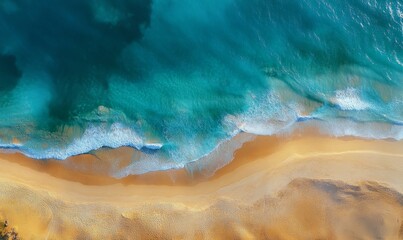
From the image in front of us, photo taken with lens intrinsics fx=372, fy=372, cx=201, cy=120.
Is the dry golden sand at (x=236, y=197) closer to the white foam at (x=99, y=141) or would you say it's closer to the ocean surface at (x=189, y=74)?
the white foam at (x=99, y=141)

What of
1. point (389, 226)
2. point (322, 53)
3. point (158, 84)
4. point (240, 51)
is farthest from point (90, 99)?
point (389, 226)

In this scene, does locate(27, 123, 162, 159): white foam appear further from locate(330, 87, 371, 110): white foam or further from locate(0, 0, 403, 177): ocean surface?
locate(330, 87, 371, 110): white foam

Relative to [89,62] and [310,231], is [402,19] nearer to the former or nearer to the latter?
[310,231]

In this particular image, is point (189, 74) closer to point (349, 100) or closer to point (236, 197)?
point (236, 197)

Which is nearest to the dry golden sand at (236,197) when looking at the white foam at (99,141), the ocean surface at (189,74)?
the white foam at (99,141)

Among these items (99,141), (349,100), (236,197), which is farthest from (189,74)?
(349,100)

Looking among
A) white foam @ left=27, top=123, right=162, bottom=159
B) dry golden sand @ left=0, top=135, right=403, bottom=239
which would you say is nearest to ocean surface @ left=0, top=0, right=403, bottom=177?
white foam @ left=27, top=123, right=162, bottom=159
